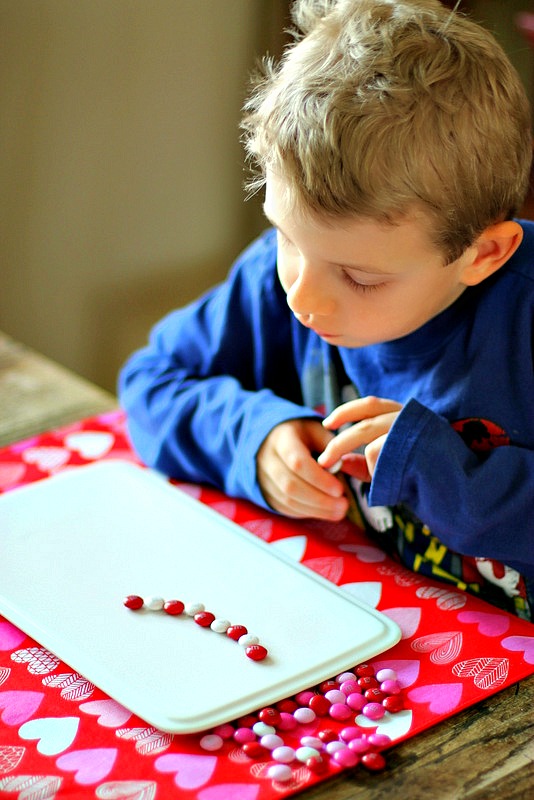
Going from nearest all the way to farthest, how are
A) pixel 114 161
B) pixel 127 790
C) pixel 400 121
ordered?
1. pixel 127 790
2. pixel 400 121
3. pixel 114 161

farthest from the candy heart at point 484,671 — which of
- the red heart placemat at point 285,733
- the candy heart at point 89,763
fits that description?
the candy heart at point 89,763

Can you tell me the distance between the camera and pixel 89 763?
565 millimetres

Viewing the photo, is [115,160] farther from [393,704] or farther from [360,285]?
[393,704]

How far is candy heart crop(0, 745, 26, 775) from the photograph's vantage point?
1.84ft

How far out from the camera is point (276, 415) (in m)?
0.85

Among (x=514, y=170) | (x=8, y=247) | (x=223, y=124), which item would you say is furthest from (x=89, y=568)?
(x=223, y=124)

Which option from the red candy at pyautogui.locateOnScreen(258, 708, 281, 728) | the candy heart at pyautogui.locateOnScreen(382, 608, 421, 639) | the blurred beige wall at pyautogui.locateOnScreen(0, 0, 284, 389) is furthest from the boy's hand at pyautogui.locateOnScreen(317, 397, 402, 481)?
the blurred beige wall at pyautogui.locateOnScreen(0, 0, 284, 389)

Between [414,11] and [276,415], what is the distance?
1.13 ft

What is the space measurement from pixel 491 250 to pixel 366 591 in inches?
11.1

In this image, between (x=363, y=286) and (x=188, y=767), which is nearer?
(x=188, y=767)

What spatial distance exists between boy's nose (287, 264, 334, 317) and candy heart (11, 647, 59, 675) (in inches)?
12.0

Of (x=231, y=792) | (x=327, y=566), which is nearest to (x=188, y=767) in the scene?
(x=231, y=792)

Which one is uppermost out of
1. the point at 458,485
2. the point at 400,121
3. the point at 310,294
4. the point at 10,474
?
the point at 400,121

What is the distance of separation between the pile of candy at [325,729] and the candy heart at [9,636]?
173mm
